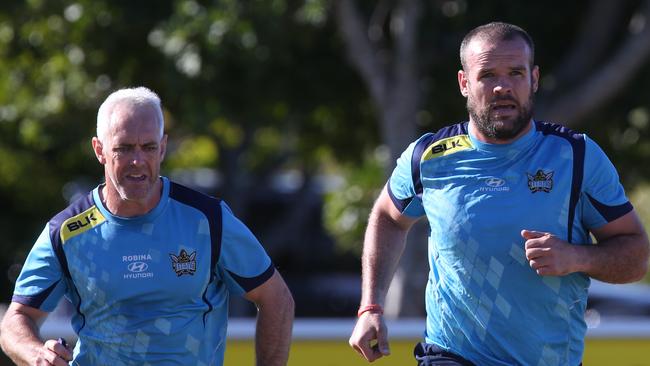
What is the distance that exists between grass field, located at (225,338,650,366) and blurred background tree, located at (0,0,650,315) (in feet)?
10.1

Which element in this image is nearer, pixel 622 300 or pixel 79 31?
pixel 79 31

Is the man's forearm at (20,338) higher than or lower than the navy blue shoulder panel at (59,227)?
lower

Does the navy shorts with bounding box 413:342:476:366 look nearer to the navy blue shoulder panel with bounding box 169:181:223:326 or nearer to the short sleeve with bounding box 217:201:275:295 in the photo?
the short sleeve with bounding box 217:201:275:295

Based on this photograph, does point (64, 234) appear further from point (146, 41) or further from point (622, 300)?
point (622, 300)

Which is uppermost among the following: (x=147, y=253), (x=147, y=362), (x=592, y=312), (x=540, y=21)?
(x=540, y=21)

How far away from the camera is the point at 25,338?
419 cm

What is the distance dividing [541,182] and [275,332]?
1.06m

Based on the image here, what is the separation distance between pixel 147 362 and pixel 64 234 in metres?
0.52

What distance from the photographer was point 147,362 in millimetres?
4207

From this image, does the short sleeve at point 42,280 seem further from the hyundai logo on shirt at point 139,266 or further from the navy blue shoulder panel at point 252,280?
the navy blue shoulder panel at point 252,280

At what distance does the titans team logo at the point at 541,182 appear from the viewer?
4.20 meters

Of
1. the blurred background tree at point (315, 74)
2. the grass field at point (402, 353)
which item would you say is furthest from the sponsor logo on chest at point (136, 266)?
the blurred background tree at point (315, 74)

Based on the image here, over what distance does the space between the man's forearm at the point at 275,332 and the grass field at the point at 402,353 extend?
1.89 m

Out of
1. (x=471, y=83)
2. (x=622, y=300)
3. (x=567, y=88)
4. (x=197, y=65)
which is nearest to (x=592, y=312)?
(x=622, y=300)
